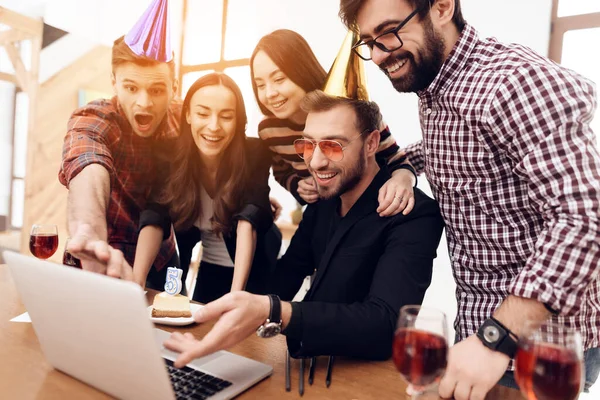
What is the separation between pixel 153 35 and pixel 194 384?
5.85ft

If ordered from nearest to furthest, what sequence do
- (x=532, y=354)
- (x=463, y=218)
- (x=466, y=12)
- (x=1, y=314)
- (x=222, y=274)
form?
(x=532, y=354)
(x=1, y=314)
(x=463, y=218)
(x=466, y=12)
(x=222, y=274)

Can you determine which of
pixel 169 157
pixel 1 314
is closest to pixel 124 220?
pixel 169 157

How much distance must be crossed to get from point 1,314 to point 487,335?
4.39 ft

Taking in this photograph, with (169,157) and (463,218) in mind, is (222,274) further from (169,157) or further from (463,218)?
(463,218)

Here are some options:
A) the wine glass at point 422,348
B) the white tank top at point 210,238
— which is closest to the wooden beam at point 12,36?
the white tank top at point 210,238

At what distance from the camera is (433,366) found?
801mm

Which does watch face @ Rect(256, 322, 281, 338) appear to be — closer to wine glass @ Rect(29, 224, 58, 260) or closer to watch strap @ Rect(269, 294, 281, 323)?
watch strap @ Rect(269, 294, 281, 323)

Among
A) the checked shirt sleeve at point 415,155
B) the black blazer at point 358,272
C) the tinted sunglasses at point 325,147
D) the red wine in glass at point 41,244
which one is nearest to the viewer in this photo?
the black blazer at point 358,272

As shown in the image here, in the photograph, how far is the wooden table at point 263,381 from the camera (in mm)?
900

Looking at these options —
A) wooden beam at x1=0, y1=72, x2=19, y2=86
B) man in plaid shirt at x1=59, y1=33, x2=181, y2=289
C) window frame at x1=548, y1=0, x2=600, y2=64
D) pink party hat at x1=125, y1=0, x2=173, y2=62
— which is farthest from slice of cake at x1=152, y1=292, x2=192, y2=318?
wooden beam at x1=0, y1=72, x2=19, y2=86

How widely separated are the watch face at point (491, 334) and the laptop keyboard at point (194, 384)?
57cm

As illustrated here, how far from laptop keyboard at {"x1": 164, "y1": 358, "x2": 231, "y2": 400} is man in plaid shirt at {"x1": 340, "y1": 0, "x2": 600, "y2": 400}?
0.46 m

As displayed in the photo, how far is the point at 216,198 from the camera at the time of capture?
207 cm

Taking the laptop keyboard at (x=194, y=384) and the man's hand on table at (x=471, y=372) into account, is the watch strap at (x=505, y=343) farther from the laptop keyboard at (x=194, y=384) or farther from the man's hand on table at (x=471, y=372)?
the laptop keyboard at (x=194, y=384)
